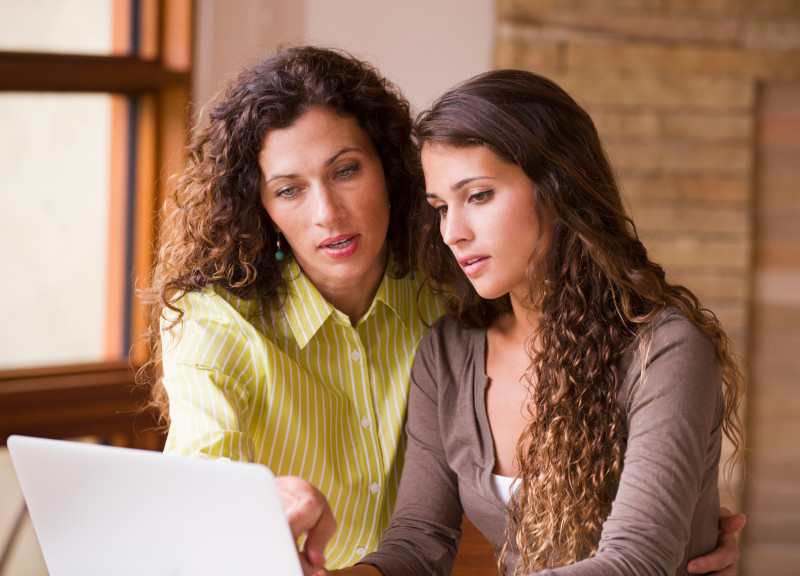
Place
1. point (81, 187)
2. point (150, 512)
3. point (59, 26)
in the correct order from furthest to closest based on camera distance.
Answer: point (81, 187) → point (59, 26) → point (150, 512)

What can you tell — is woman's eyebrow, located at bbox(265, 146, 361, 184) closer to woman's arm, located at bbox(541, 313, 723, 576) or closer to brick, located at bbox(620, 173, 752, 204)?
woman's arm, located at bbox(541, 313, 723, 576)

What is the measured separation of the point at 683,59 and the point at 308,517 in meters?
2.51

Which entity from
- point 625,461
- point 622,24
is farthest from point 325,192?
point 622,24

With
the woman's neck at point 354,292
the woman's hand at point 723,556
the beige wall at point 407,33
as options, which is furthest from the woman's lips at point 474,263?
the beige wall at point 407,33

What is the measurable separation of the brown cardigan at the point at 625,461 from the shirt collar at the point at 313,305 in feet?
0.31

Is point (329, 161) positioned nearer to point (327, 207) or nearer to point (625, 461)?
point (327, 207)

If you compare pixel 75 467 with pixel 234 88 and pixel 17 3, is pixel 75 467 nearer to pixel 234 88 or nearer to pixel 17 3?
pixel 234 88

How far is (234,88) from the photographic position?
68.1 inches

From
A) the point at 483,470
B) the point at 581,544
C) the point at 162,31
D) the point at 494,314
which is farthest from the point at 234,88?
the point at 162,31

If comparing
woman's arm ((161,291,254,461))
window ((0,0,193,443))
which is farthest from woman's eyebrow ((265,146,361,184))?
window ((0,0,193,443))

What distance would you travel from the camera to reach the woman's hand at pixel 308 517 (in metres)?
1.15

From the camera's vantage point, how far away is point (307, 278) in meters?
1.73

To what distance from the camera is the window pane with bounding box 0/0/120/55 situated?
274cm

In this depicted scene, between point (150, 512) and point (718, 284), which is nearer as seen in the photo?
point (150, 512)
